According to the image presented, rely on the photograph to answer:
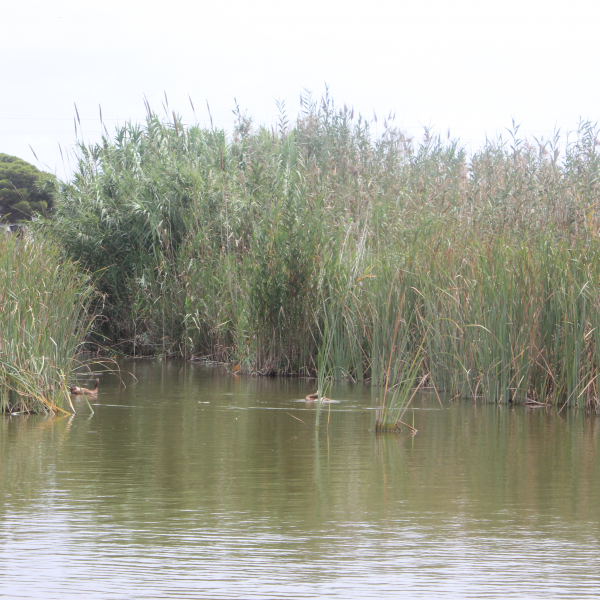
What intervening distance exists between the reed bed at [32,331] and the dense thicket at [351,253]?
207 centimetres

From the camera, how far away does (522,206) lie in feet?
29.1

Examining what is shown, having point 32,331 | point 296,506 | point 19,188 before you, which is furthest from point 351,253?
point 19,188

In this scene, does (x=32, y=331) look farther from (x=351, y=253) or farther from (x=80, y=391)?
(x=351, y=253)

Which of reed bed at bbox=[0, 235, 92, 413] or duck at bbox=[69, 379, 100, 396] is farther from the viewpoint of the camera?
duck at bbox=[69, 379, 100, 396]

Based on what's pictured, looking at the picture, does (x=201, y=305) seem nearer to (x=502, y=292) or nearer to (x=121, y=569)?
(x=502, y=292)

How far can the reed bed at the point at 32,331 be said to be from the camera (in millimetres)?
5785

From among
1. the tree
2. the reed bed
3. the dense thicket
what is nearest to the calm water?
the reed bed

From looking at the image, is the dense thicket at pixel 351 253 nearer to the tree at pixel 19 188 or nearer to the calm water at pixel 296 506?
the calm water at pixel 296 506

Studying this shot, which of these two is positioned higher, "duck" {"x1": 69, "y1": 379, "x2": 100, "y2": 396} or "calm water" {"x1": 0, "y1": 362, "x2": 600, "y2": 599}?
"duck" {"x1": 69, "y1": 379, "x2": 100, "y2": 396}

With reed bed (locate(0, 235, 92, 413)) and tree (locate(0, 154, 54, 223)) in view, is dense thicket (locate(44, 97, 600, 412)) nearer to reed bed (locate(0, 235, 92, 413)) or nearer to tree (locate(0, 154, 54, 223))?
reed bed (locate(0, 235, 92, 413))

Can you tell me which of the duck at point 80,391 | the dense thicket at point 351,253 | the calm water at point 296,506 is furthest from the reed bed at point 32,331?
the dense thicket at point 351,253

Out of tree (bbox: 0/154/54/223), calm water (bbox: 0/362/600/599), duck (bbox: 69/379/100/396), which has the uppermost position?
tree (bbox: 0/154/54/223)

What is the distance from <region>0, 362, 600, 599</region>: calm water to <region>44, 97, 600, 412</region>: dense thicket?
0.89m

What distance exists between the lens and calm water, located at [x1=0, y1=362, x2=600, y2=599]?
2.50 metres
